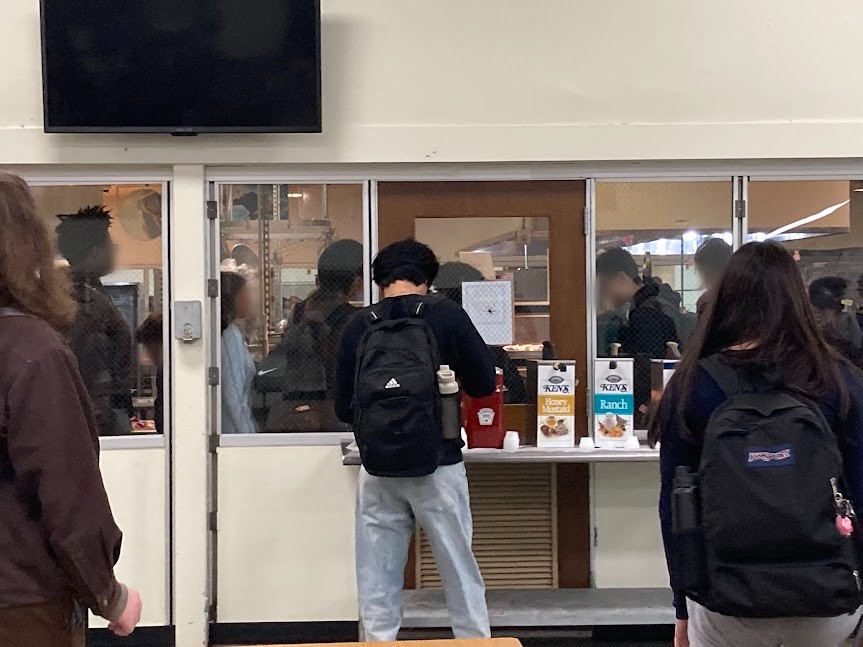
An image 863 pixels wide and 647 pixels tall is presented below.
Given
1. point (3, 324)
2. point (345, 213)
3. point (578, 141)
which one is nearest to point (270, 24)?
point (345, 213)

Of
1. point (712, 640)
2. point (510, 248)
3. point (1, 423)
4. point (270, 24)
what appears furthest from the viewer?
point (510, 248)

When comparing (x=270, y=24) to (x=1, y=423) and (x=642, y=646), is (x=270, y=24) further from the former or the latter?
(x=642, y=646)

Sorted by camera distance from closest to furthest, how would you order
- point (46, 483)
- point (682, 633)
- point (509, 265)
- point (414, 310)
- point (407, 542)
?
point (46, 483)
point (682, 633)
point (414, 310)
point (407, 542)
point (509, 265)

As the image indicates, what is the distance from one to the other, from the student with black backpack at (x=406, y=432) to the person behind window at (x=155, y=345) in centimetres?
102

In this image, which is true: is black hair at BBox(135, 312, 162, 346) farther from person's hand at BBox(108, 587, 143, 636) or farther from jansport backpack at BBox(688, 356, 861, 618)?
jansport backpack at BBox(688, 356, 861, 618)

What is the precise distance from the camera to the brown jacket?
1456 mm

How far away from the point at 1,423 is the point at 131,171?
7.99 ft

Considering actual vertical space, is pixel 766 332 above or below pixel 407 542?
above

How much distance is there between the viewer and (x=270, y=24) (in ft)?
11.6

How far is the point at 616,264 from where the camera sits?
377cm

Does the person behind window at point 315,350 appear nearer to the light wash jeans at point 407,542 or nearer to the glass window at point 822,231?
the light wash jeans at point 407,542

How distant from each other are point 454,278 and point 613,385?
788 millimetres

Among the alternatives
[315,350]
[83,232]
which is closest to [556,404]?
[315,350]

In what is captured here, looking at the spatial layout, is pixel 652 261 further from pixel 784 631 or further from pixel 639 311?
pixel 784 631
